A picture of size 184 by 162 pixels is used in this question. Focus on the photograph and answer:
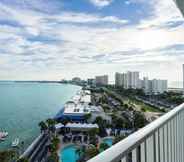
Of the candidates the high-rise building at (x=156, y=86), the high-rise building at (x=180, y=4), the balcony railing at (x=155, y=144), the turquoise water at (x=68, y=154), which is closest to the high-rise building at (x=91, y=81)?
the high-rise building at (x=156, y=86)

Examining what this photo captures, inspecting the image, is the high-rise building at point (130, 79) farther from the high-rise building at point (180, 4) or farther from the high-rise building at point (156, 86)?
the high-rise building at point (180, 4)

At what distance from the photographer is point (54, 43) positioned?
39188 millimetres

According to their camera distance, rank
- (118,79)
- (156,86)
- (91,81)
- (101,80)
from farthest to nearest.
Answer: (91,81), (101,80), (118,79), (156,86)

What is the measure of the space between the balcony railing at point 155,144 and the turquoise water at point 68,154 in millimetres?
14409

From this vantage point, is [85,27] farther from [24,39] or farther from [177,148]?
[177,148]

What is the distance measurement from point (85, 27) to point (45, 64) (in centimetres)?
1218

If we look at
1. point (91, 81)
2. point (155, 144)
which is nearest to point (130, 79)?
point (91, 81)

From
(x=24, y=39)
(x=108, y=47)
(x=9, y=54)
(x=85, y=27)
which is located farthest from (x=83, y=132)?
(x=24, y=39)

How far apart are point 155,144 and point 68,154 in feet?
52.7

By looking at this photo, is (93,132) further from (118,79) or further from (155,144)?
(118,79)

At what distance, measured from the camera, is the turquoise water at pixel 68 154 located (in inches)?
600

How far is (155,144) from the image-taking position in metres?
0.84

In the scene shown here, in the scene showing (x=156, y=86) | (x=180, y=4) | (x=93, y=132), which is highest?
(x=180, y=4)

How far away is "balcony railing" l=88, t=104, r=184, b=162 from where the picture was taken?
0.54 m
